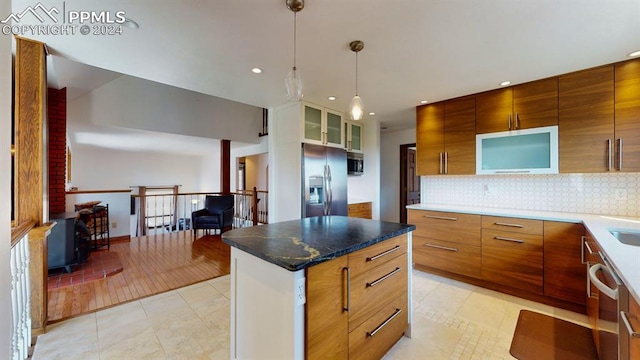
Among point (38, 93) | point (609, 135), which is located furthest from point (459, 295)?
point (38, 93)

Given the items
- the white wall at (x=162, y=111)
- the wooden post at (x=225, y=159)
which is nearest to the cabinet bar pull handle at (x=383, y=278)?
the white wall at (x=162, y=111)

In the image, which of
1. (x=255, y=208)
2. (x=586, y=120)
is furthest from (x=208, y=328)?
(x=586, y=120)

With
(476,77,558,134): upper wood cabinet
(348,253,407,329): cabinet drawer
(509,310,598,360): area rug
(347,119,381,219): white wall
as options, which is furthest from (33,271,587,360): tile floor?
(347,119,381,219): white wall

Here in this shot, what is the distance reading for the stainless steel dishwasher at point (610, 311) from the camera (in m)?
1.13

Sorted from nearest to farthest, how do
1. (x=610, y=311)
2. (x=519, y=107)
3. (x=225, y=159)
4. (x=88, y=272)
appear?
(x=610, y=311) < (x=519, y=107) < (x=88, y=272) < (x=225, y=159)

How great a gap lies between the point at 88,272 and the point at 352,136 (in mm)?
4275

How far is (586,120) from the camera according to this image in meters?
2.46

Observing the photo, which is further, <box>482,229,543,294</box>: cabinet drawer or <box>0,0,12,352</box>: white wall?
<box>482,229,543,294</box>: cabinet drawer

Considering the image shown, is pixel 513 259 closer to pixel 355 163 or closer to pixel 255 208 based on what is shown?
pixel 355 163

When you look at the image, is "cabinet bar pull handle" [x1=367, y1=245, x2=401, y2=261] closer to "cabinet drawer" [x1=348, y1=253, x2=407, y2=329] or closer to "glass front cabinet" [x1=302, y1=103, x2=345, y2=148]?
"cabinet drawer" [x1=348, y1=253, x2=407, y2=329]

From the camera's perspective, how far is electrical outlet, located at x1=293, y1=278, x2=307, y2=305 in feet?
3.86

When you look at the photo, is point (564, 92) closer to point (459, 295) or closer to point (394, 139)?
point (459, 295)

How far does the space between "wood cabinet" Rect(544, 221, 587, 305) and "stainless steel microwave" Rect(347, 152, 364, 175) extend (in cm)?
268

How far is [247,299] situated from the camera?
1.45 metres
